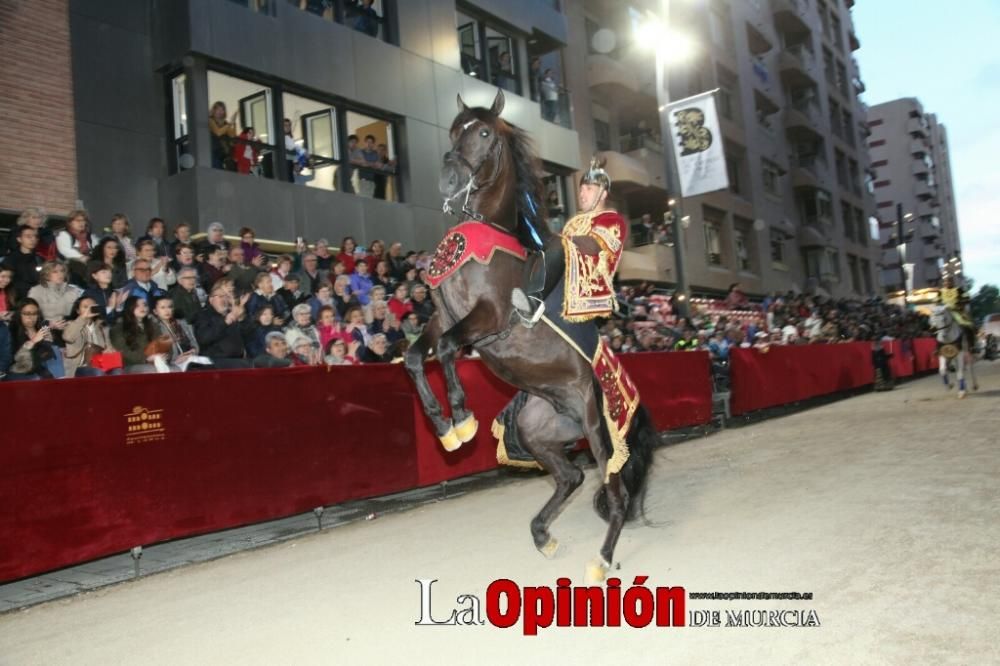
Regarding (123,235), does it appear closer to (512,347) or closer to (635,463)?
(512,347)

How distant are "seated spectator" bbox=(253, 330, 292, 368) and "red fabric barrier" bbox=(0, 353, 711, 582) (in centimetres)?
100

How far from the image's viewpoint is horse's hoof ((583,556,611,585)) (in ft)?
14.4

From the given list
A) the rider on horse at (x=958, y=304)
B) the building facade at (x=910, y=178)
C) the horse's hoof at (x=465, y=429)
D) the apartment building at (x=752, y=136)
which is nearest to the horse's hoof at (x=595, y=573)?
the horse's hoof at (x=465, y=429)

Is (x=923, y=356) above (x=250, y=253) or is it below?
below

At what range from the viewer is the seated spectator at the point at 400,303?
36.2 feet

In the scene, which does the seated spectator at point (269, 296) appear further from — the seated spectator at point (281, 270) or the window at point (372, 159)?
the window at point (372, 159)

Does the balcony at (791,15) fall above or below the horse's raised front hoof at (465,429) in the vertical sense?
above

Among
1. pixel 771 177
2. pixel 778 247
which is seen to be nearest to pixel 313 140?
pixel 778 247

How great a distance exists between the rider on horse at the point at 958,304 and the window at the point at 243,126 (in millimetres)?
13160

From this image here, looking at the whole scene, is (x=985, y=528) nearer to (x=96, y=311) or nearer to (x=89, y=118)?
(x=96, y=311)

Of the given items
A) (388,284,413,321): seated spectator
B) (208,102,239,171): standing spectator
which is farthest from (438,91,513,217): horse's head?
(208,102,239,171): standing spectator

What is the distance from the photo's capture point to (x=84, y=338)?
7242 mm

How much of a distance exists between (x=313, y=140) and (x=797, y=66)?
33.9 metres

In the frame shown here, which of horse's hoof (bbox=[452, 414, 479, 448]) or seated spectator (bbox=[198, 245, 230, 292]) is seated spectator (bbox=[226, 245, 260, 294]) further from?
horse's hoof (bbox=[452, 414, 479, 448])
